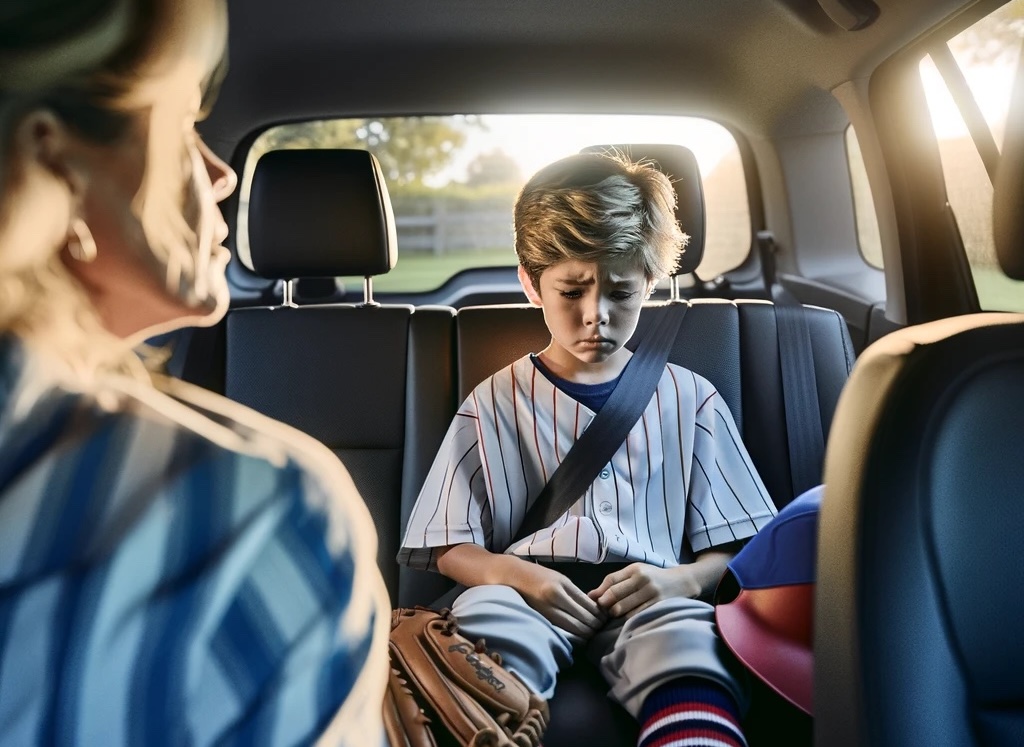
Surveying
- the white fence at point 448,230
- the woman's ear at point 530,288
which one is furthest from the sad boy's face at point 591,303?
the white fence at point 448,230

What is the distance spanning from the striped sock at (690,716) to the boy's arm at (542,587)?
0.16 metres

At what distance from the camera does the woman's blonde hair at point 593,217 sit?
1.29 metres

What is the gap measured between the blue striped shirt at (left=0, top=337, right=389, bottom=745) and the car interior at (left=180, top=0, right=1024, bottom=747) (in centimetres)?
37

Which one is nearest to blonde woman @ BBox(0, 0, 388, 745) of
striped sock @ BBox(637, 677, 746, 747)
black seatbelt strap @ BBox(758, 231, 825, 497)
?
striped sock @ BBox(637, 677, 746, 747)

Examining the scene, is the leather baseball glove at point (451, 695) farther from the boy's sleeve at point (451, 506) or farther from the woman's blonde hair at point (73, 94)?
the woman's blonde hair at point (73, 94)

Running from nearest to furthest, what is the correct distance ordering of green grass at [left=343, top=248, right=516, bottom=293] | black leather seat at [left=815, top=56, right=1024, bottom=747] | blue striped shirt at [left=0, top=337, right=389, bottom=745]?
blue striped shirt at [left=0, top=337, right=389, bottom=745], black leather seat at [left=815, top=56, right=1024, bottom=747], green grass at [left=343, top=248, right=516, bottom=293]

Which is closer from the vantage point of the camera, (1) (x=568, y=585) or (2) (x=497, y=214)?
(1) (x=568, y=585)

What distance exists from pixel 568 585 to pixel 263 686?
0.72 metres

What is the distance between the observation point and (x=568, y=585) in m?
1.16

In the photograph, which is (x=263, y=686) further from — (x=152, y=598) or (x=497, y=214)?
(x=497, y=214)

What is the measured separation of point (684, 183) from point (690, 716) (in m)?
0.97

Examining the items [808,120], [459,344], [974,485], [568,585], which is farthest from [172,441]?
[808,120]

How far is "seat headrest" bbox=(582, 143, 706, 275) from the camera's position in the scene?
64.7 inches

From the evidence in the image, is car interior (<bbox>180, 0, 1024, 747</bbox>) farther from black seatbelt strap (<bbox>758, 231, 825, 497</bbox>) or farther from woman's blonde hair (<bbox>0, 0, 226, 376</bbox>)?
woman's blonde hair (<bbox>0, 0, 226, 376</bbox>)
